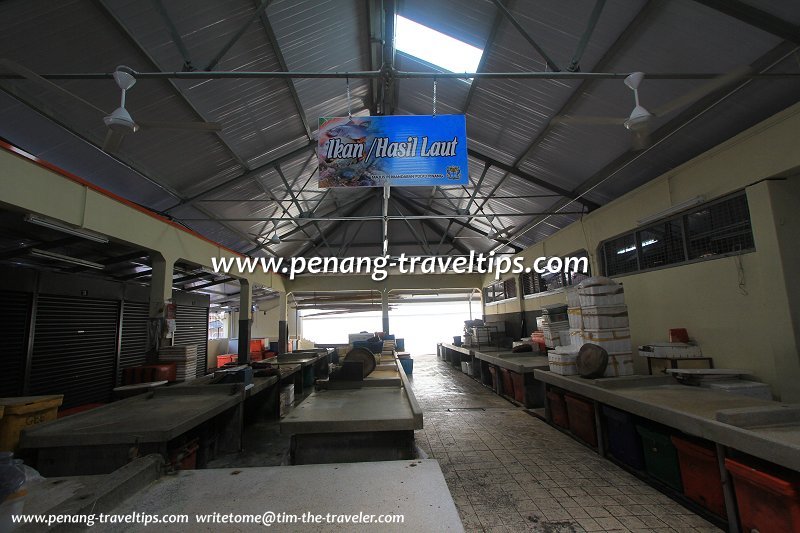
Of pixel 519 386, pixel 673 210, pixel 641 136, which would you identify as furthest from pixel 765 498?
pixel 519 386

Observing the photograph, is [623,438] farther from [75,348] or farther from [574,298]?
[75,348]

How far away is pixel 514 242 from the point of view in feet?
37.3

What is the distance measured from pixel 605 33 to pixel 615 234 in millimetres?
3557

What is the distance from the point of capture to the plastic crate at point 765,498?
2.13 metres

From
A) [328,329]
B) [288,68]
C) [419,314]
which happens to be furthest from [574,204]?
[328,329]

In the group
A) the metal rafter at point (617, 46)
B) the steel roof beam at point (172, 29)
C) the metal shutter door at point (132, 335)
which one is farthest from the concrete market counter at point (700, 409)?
the metal shutter door at point (132, 335)

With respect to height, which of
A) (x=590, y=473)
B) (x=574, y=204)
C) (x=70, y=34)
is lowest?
(x=590, y=473)

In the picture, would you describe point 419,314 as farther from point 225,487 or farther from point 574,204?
point 225,487

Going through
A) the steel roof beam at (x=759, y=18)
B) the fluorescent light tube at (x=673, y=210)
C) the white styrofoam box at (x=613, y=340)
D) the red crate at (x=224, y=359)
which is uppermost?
the steel roof beam at (x=759, y=18)

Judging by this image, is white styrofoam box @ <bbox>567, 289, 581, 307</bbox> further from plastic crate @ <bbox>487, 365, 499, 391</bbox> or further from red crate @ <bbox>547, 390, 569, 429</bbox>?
plastic crate @ <bbox>487, 365, 499, 391</bbox>

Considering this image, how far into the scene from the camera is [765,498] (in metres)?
2.32

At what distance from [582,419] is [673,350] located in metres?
1.52

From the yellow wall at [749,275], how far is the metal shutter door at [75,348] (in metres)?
10.3

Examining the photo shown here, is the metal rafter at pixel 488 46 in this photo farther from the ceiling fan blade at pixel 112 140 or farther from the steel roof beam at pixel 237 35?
the ceiling fan blade at pixel 112 140
